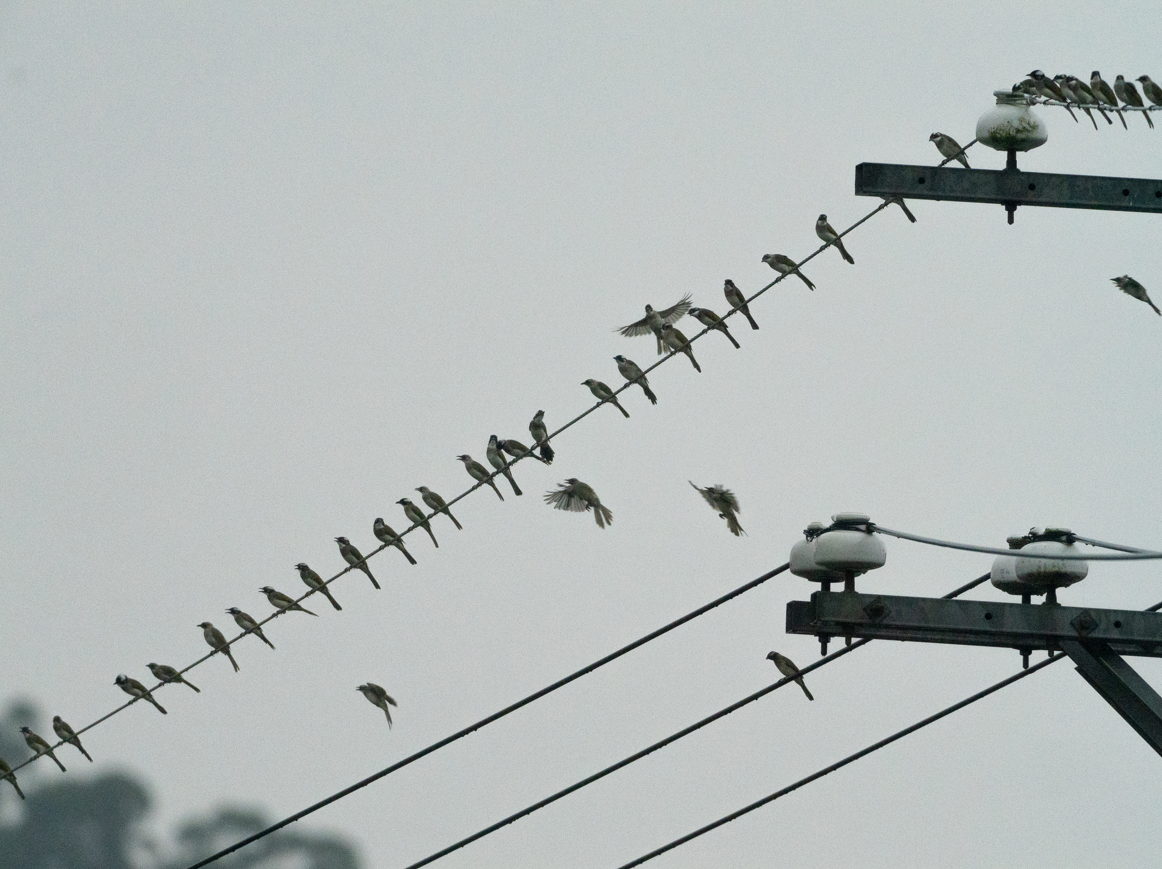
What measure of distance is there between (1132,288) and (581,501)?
456cm

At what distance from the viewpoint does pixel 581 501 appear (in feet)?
57.8

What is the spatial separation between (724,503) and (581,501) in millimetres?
1843

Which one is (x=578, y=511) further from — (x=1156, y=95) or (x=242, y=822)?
(x=242, y=822)

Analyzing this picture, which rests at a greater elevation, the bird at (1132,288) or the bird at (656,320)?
the bird at (656,320)

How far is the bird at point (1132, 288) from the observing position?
1705 centimetres

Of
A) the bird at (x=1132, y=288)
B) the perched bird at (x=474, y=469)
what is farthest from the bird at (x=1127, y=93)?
the perched bird at (x=474, y=469)

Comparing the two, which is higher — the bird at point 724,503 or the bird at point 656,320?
the bird at point 656,320

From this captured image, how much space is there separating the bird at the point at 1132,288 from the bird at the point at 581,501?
4282 millimetres

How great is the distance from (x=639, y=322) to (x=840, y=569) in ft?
35.4

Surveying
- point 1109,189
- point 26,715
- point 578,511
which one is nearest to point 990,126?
point 1109,189

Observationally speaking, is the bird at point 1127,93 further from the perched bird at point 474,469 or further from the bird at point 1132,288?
the perched bird at point 474,469

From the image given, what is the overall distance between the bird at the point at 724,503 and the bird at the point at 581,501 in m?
1.45

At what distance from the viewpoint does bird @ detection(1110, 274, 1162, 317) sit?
671 inches

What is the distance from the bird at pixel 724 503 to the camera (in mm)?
15953
